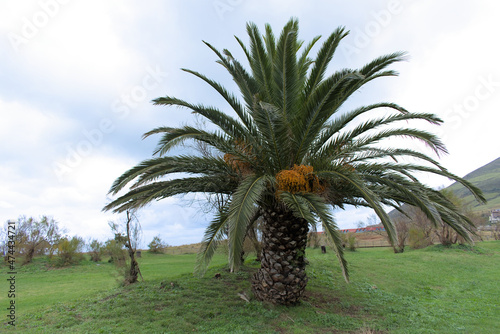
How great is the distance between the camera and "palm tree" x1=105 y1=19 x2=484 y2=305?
261 inches

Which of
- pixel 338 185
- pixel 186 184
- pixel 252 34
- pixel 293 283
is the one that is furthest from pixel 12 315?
pixel 252 34

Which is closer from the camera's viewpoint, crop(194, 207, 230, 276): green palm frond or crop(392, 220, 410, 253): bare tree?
crop(194, 207, 230, 276): green palm frond

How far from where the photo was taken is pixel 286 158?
7.46 metres

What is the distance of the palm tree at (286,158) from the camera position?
261 inches

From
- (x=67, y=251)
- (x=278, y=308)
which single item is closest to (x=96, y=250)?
(x=67, y=251)

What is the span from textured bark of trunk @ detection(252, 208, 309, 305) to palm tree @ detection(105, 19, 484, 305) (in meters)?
0.03

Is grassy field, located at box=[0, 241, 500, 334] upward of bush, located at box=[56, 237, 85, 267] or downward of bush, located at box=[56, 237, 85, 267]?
downward

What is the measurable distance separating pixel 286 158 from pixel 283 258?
2.70 meters

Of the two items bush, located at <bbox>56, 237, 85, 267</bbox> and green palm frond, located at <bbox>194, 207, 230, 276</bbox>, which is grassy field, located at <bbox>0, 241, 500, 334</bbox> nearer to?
green palm frond, located at <bbox>194, 207, 230, 276</bbox>

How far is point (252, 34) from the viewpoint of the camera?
7602 millimetres

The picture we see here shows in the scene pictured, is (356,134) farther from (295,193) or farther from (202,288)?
(202,288)

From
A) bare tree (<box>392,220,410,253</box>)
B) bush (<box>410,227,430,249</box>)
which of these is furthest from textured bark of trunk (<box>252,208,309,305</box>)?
Answer: bush (<box>410,227,430,249</box>)

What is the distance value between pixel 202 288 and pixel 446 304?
7867mm

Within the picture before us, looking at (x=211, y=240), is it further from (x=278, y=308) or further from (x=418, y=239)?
(x=418, y=239)
